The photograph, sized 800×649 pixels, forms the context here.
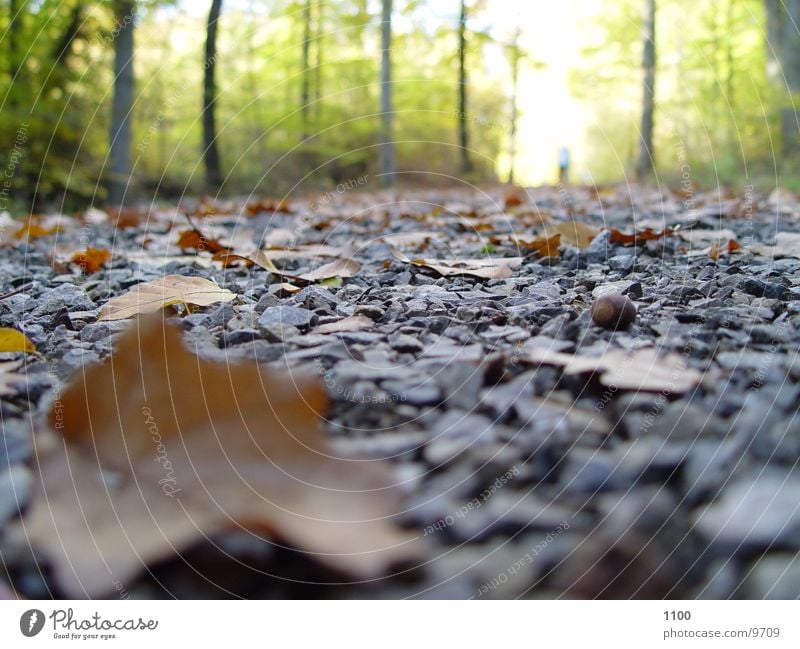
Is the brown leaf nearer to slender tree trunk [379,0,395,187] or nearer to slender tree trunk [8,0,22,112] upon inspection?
slender tree trunk [8,0,22,112]

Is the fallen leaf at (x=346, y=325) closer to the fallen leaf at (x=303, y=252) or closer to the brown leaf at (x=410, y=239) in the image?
the fallen leaf at (x=303, y=252)

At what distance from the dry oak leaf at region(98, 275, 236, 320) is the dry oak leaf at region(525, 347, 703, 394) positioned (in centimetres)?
56

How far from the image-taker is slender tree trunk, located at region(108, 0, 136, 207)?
4285 mm

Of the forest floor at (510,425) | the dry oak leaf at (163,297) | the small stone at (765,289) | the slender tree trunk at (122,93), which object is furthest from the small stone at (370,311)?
the slender tree trunk at (122,93)

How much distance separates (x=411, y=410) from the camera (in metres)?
0.70

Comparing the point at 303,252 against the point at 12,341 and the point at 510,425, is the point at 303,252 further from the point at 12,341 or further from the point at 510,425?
the point at 510,425

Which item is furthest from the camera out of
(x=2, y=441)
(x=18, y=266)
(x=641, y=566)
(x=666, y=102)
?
(x=666, y=102)

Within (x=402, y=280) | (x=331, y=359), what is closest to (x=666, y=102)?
(x=402, y=280)

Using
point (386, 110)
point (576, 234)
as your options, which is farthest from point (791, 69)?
point (576, 234)

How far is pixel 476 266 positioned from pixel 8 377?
0.86 m

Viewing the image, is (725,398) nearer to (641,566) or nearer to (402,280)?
(641,566)

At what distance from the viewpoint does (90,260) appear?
1633 millimetres

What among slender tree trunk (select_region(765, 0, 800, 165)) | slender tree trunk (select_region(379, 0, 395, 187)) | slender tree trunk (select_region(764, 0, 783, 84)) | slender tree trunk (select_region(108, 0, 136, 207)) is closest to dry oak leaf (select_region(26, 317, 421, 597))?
slender tree trunk (select_region(108, 0, 136, 207))
